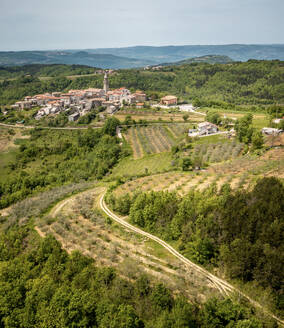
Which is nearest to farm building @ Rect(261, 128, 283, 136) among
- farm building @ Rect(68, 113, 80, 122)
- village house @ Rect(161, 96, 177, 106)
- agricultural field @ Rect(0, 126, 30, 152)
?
village house @ Rect(161, 96, 177, 106)

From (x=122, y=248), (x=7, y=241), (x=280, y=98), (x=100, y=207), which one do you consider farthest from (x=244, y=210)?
(x=280, y=98)

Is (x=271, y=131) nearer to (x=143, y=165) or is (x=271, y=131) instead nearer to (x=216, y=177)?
(x=216, y=177)

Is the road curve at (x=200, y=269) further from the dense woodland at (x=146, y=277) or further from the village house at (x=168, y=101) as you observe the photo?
the village house at (x=168, y=101)

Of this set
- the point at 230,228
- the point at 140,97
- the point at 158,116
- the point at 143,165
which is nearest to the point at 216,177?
the point at 230,228

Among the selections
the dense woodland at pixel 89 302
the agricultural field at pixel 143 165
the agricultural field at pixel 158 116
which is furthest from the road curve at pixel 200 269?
the agricultural field at pixel 158 116

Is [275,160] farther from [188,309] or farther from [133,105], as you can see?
[133,105]
